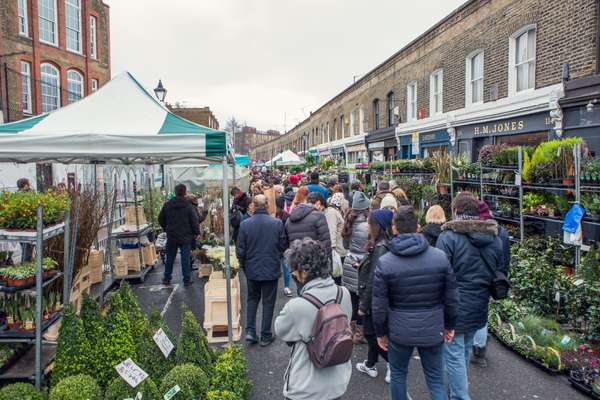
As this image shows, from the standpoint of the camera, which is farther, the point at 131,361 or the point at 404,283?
the point at 131,361

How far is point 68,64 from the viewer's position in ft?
78.8

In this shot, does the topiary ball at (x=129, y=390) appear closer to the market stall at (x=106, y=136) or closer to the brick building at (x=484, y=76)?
the market stall at (x=106, y=136)

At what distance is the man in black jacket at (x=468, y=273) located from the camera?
3.67m

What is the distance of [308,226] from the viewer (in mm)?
5453

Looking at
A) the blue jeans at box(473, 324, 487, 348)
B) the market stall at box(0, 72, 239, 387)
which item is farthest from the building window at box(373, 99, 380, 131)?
the market stall at box(0, 72, 239, 387)

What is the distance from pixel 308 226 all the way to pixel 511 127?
8863 millimetres

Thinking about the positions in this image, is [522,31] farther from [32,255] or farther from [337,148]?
[337,148]

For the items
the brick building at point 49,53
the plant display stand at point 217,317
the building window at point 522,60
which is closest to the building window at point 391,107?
the building window at point 522,60

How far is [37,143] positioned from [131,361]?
244 cm

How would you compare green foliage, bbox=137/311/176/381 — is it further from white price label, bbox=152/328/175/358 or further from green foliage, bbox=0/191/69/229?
green foliage, bbox=0/191/69/229

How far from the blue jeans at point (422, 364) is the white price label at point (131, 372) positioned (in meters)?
1.97

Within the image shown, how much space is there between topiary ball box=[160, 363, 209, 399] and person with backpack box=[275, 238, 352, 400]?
36.2 inches

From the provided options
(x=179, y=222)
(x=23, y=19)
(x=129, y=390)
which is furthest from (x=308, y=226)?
(x=23, y=19)

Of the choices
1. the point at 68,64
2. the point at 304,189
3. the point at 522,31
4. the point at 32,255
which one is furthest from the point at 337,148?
the point at 32,255
